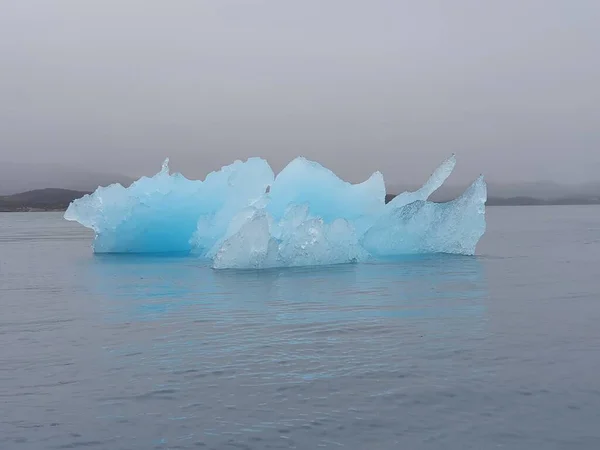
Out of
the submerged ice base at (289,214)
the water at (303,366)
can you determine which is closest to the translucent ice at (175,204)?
the submerged ice base at (289,214)

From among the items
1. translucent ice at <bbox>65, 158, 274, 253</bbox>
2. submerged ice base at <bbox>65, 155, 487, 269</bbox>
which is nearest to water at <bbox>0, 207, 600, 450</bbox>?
submerged ice base at <bbox>65, 155, 487, 269</bbox>

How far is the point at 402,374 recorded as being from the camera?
255 inches

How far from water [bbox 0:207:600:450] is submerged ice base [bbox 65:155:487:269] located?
11.5 feet

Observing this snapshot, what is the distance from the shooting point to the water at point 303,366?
16.3 ft

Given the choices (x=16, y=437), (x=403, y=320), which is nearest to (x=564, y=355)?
(x=403, y=320)

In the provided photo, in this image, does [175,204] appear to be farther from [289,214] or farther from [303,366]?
[303,366]

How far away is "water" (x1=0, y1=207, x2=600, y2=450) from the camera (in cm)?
498

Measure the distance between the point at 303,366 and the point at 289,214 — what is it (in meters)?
9.96

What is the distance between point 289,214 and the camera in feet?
54.5

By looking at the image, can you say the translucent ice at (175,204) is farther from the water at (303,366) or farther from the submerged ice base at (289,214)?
the water at (303,366)

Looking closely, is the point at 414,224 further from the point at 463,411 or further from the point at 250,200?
the point at 463,411

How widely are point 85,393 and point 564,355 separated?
4.72 meters

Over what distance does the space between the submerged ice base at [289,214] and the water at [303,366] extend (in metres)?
3.50

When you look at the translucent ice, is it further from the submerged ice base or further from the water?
the water
